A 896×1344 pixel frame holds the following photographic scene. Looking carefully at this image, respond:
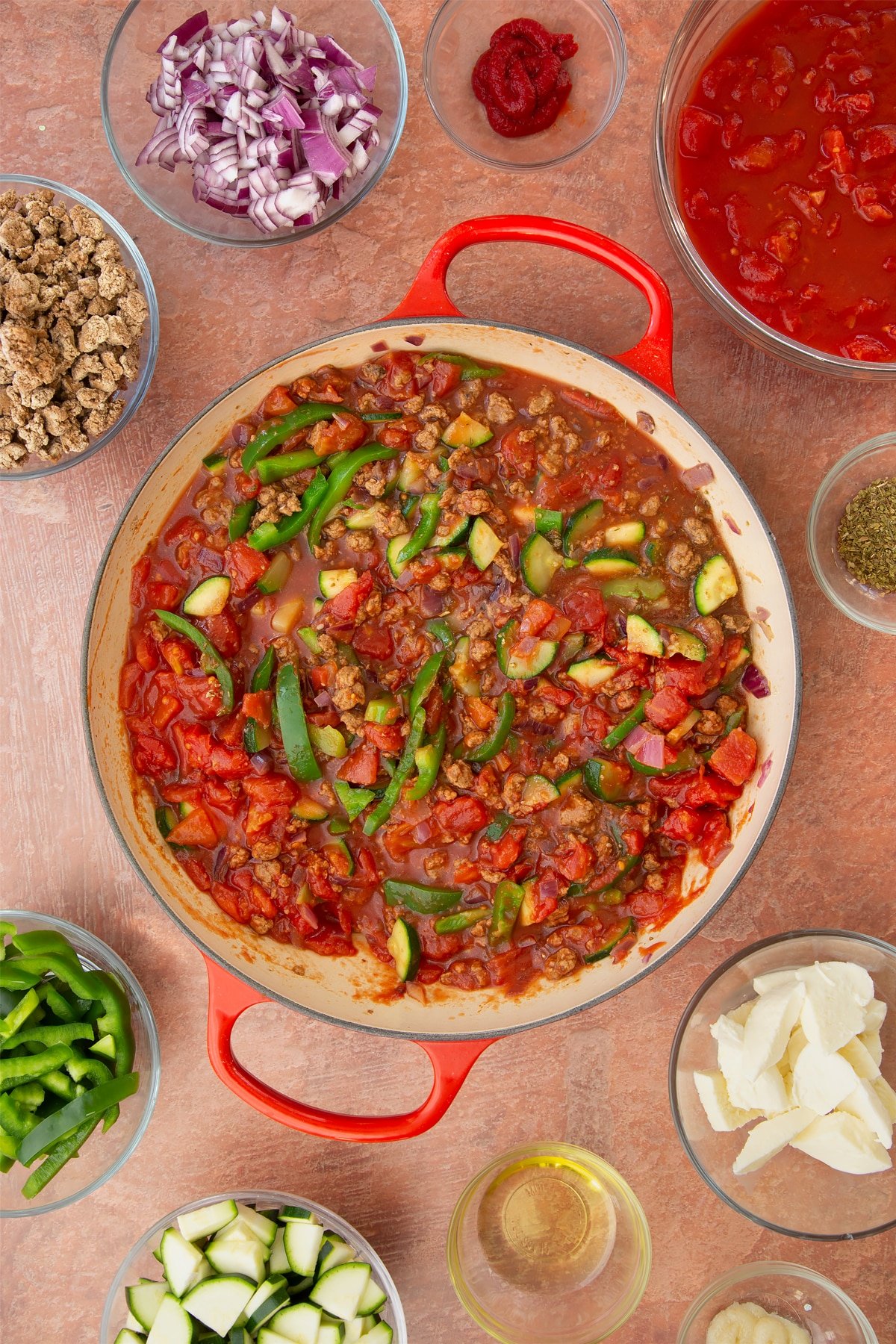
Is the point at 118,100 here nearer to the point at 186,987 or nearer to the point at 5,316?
the point at 5,316

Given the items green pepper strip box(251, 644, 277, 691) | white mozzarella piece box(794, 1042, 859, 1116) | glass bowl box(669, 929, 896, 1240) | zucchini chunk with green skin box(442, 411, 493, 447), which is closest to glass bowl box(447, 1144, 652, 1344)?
glass bowl box(669, 929, 896, 1240)

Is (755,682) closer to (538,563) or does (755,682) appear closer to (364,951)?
(538,563)

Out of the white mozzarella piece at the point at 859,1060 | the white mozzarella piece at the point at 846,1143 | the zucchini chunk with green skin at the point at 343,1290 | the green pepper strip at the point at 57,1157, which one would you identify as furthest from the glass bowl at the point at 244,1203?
the white mozzarella piece at the point at 859,1060

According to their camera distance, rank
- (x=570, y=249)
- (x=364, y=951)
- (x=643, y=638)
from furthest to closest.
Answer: (x=364, y=951)
(x=643, y=638)
(x=570, y=249)

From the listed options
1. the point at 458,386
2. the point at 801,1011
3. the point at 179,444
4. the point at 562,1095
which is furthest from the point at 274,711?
the point at 801,1011

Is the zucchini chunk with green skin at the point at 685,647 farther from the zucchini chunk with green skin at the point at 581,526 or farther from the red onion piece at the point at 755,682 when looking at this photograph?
the zucchini chunk with green skin at the point at 581,526

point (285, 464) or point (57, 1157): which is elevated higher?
point (285, 464)

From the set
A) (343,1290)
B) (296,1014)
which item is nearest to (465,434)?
(296,1014)
